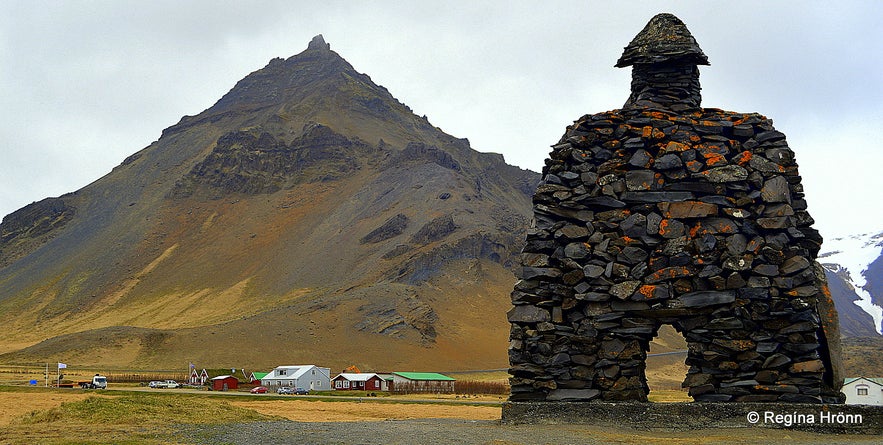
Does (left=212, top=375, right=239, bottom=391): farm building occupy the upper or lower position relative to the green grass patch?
lower

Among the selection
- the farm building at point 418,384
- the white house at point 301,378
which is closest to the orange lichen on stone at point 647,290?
the farm building at point 418,384

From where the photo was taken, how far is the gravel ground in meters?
12.6

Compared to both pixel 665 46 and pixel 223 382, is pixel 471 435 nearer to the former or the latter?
pixel 665 46

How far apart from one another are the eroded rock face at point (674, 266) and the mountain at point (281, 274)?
86107 mm

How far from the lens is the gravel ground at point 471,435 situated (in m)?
12.6

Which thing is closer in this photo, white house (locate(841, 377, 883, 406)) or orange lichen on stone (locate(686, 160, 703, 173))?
orange lichen on stone (locate(686, 160, 703, 173))

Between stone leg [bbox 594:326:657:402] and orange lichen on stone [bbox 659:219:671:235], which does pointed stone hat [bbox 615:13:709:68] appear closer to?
orange lichen on stone [bbox 659:219:671:235]

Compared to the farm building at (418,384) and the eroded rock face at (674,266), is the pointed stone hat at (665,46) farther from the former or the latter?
the farm building at (418,384)

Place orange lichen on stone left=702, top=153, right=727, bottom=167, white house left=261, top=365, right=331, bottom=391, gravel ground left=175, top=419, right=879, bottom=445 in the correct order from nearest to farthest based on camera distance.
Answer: gravel ground left=175, top=419, right=879, bottom=445 → orange lichen on stone left=702, top=153, right=727, bottom=167 → white house left=261, top=365, right=331, bottom=391

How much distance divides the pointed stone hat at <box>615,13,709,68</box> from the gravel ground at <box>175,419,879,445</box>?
8.02m

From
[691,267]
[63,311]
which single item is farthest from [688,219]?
[63,311]

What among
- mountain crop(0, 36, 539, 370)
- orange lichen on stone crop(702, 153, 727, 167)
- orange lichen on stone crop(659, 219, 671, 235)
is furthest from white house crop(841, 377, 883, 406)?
mountain crop(0, 36, 539, 370)

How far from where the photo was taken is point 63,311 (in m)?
154

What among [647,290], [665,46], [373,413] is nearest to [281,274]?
[373,413]
